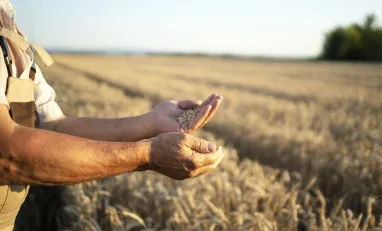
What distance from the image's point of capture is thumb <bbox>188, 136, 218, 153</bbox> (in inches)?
57.6

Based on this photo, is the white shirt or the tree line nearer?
the white shirt

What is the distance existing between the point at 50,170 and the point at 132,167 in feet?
1.04

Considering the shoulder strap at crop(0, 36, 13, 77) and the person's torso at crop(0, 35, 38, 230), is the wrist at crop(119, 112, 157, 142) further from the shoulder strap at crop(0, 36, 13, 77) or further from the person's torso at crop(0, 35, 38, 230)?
the shoulder strap at crop(0, 36, 13, 77)

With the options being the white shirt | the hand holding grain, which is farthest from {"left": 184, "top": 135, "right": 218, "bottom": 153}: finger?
the white shirt

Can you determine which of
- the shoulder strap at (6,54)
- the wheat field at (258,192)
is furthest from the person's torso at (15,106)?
the wheat field at (258,192)

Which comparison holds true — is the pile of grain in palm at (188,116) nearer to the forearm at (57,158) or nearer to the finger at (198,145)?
the finger at (198,145)

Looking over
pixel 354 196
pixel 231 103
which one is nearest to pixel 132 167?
pixel 354 196

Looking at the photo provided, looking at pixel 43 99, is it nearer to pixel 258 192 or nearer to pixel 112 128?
pixel 112 128

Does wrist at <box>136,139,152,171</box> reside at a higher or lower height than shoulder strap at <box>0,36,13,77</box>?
lower

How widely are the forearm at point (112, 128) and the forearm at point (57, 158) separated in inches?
22.4

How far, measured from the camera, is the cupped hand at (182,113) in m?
1.84

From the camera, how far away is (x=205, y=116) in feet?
6.01

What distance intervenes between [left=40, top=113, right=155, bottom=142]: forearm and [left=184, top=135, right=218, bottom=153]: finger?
20.7 inches

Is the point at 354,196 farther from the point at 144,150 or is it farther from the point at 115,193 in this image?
the point at 144,150
